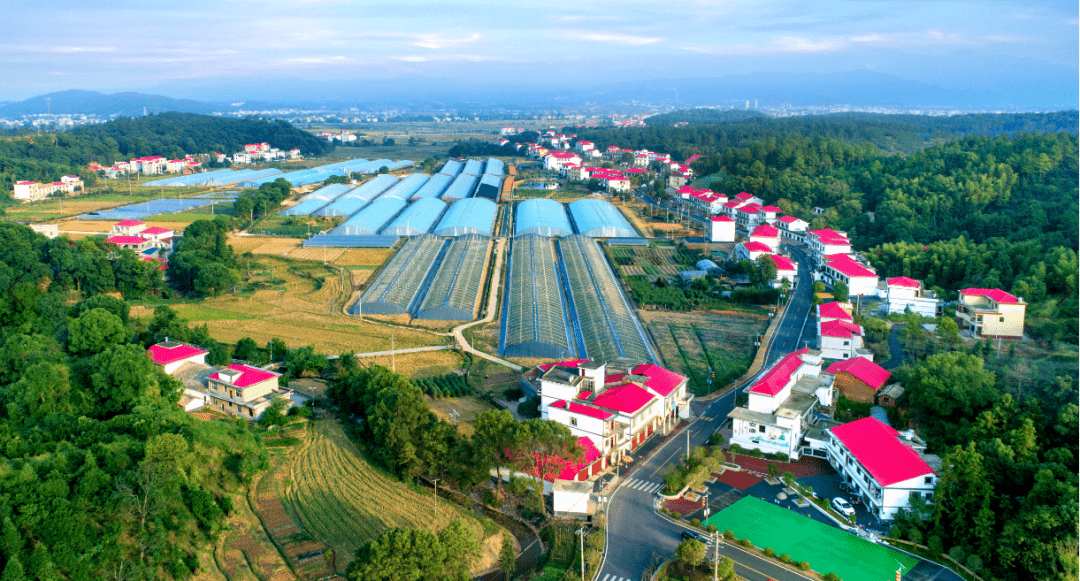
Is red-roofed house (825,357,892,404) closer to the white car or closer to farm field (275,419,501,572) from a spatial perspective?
the white car

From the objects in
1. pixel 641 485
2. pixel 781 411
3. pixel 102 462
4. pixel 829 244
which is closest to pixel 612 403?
pixel 641 485

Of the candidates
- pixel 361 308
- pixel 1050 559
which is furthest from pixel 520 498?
pixel 361 308

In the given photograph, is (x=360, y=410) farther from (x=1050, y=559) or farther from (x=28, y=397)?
(x=1050, y=559)

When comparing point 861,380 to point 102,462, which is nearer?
point 102,462

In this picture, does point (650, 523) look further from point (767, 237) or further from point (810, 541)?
point (767, 237)

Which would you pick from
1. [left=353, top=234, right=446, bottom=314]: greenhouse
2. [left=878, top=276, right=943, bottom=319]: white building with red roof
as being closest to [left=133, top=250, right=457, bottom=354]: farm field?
[left=353, top=234, right=446, bottom=314]: greenhouse

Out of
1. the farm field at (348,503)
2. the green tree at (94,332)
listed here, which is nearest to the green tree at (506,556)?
the farm field at (348,503)

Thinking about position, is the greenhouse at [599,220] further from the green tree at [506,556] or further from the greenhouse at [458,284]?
the green tree at [506,556]
